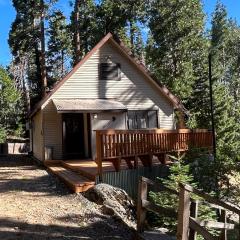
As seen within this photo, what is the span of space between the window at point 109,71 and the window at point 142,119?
1.81 m

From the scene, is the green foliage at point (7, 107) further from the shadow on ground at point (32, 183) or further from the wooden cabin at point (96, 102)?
the shadow on ground at point (32, 183)

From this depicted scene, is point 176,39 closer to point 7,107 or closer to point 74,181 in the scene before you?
point 7,107

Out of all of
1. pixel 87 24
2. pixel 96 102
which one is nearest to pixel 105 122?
pixel 96 102

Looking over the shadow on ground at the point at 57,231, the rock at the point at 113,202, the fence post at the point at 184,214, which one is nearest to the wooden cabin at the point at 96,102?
the rock at the point at 113,202

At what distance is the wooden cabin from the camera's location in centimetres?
1883

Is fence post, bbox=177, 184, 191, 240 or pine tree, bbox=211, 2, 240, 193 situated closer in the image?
fence post, bbox=177, 184, 191, 240

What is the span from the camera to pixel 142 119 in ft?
67.6

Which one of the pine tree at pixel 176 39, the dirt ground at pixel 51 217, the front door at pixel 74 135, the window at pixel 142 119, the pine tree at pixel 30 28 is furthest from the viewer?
the pine tree at pixel 30 28

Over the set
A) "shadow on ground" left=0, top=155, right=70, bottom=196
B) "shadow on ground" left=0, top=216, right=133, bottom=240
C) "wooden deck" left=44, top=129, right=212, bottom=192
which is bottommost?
"shadow on ground" left=0, top=216, right=133, bottom=240

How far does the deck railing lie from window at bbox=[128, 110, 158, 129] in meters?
4.24

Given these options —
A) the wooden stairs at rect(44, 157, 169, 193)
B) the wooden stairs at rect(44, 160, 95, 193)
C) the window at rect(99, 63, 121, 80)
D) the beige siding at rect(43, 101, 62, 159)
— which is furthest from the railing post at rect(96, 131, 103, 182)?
the window at rect(99, 63, 121, 80)

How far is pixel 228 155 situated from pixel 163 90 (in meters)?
6.30

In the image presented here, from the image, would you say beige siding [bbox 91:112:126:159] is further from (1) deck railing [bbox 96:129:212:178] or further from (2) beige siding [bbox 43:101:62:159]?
(1) deck railing [bbox 96:129:212:178]

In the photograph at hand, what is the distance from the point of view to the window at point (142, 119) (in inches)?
797
